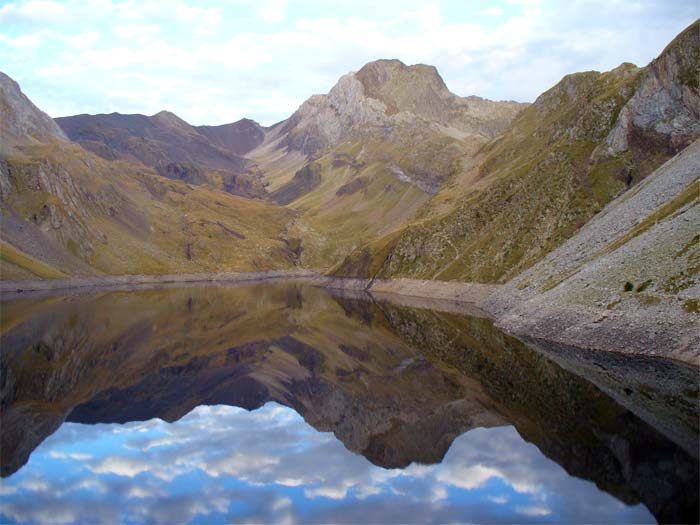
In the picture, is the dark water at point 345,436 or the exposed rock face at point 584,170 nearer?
the dark water at point 345,436

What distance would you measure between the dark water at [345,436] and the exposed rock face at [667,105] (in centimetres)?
7671

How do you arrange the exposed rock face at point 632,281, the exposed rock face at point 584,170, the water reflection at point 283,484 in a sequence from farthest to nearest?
the exposed rock face at point 584,170 < the exposed rock face at point 632,281 < the water reflection at point 283,484

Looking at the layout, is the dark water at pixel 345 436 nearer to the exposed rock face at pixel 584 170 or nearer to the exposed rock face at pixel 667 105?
the exposed rock face at pixel 584 170

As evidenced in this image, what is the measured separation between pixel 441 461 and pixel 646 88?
437 ft

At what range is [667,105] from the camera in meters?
135

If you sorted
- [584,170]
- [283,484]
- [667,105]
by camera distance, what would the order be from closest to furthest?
[283,484] → [667,105] → [584,170]

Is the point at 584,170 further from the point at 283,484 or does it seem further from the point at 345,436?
the point at 283,484

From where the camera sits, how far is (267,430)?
46438mm

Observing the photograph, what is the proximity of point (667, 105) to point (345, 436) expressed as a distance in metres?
125

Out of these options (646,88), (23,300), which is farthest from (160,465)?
(23,300)

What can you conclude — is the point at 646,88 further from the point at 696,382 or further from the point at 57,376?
the point at 57,376

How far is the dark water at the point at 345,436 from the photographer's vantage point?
28922mm

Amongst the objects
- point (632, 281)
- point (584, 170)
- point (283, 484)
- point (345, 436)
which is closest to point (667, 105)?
point (584, 170)

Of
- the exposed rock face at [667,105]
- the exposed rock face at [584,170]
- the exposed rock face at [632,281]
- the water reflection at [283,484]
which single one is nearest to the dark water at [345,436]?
the water reflection at [283,484]
